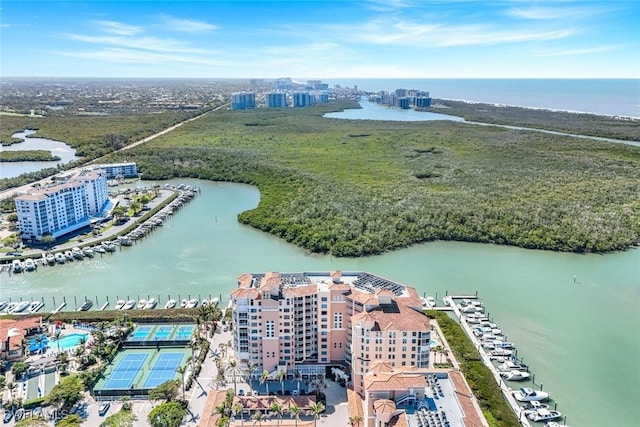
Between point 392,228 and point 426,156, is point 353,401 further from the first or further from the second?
point 426,156

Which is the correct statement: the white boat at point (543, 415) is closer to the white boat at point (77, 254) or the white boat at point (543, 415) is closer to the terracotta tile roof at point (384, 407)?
the terracotta tile roof at point (384, 407)

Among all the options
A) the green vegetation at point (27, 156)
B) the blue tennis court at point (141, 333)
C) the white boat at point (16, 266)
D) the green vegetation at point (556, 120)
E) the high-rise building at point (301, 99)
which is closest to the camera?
the blue tennis court at point (141, 333)

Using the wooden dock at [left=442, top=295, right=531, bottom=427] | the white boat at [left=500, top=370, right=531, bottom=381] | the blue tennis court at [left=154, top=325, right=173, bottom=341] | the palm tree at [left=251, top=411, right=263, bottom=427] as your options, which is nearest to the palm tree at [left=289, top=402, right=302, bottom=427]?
the palm tree at [left=251, top=411, right=263, bottom=427]

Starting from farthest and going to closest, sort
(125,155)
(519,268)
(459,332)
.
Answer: (125,155) < (519,268) < (459,332)

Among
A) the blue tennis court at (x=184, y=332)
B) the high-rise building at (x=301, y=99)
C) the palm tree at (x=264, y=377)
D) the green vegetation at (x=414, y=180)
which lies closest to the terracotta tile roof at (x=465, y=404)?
the palm tree at (x=264, y=377)

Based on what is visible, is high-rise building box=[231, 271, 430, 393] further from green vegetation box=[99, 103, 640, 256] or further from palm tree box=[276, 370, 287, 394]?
green vegetation box=[99, 103, 640, 256]

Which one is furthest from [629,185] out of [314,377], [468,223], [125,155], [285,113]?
[285,113]
